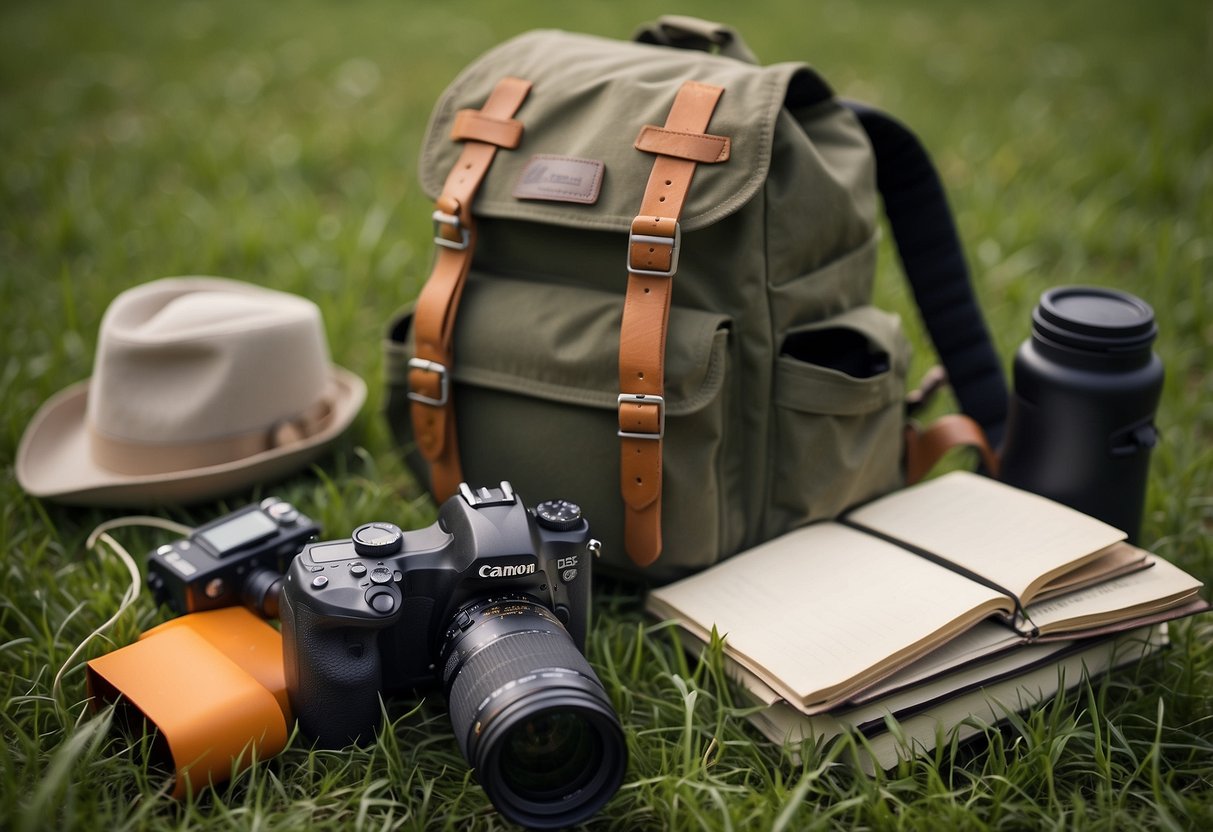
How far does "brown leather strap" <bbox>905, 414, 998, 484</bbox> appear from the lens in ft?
7.52

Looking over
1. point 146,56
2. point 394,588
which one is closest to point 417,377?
point 394,588

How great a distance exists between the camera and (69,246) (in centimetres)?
344

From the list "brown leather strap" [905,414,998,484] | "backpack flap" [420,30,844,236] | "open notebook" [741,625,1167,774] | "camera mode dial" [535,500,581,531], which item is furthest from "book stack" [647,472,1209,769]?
"backpack flap" [420,30,844,236]

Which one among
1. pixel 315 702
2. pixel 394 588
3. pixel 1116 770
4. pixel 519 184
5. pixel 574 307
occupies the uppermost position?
pixel 519 184

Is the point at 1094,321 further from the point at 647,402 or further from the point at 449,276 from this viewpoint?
the point at 449,276

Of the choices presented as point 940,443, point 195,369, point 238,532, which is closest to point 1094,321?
point 940,443

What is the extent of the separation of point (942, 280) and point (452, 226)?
45.2 inches

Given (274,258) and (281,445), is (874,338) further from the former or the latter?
(274,258)

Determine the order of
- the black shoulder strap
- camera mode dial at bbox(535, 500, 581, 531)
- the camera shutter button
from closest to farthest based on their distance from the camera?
the camera shutter button < camera mode dial at bbox(535, 500, 581, 531) < the black shoulder strap

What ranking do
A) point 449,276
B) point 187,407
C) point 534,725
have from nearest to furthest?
point 534,725 < point 449,276 < point 187,407

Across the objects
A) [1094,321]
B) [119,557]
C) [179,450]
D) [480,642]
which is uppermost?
[1094,321]

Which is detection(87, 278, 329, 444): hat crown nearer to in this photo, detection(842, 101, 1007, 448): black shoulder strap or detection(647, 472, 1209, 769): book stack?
detection(647, 472, 1209, 769): book stack

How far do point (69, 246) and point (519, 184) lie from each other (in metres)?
2.12

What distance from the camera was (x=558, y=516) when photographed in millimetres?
1675
